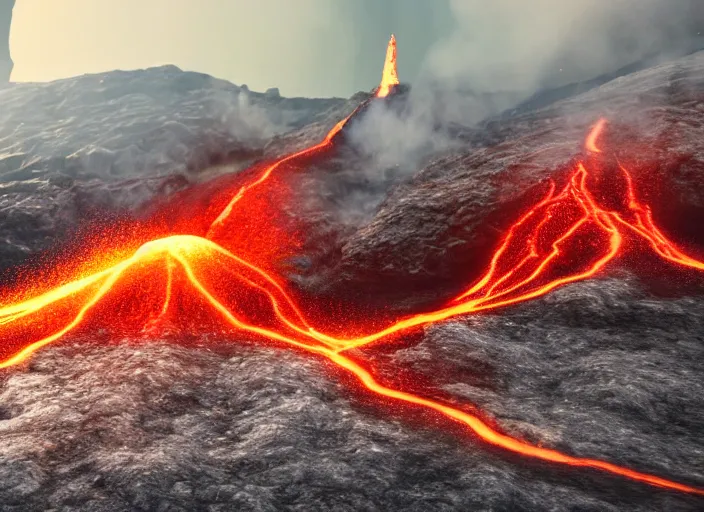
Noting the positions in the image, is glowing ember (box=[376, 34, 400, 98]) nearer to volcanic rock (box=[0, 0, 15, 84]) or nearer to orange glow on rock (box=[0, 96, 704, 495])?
orange glow on rock (box=[0, 96, 704, 495])

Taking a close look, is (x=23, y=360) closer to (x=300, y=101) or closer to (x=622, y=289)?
(x=622, y=289)

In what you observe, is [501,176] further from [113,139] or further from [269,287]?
[113,139]

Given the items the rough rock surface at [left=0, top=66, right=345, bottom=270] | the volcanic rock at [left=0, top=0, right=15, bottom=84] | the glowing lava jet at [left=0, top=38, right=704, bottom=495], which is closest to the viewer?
the glowing lava jet at [left=0, top=38, right=704, bottom=495]

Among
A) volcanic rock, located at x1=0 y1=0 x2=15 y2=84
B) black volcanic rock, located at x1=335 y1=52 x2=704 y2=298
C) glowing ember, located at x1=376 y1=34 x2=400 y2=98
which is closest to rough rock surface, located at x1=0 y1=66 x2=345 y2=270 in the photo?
glowing ember, located at x1=376 y1=34 x2=400 y2=98

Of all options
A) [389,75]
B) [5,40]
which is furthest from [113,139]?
[5,40]

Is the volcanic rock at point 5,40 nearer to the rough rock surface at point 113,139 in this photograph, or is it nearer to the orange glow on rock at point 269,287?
the rough rock surface at point 113,139

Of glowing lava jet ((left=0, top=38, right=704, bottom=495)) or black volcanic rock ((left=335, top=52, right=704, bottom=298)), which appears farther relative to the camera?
black volcanic rock ((left=335, top=52, right=704, bottom=298))
